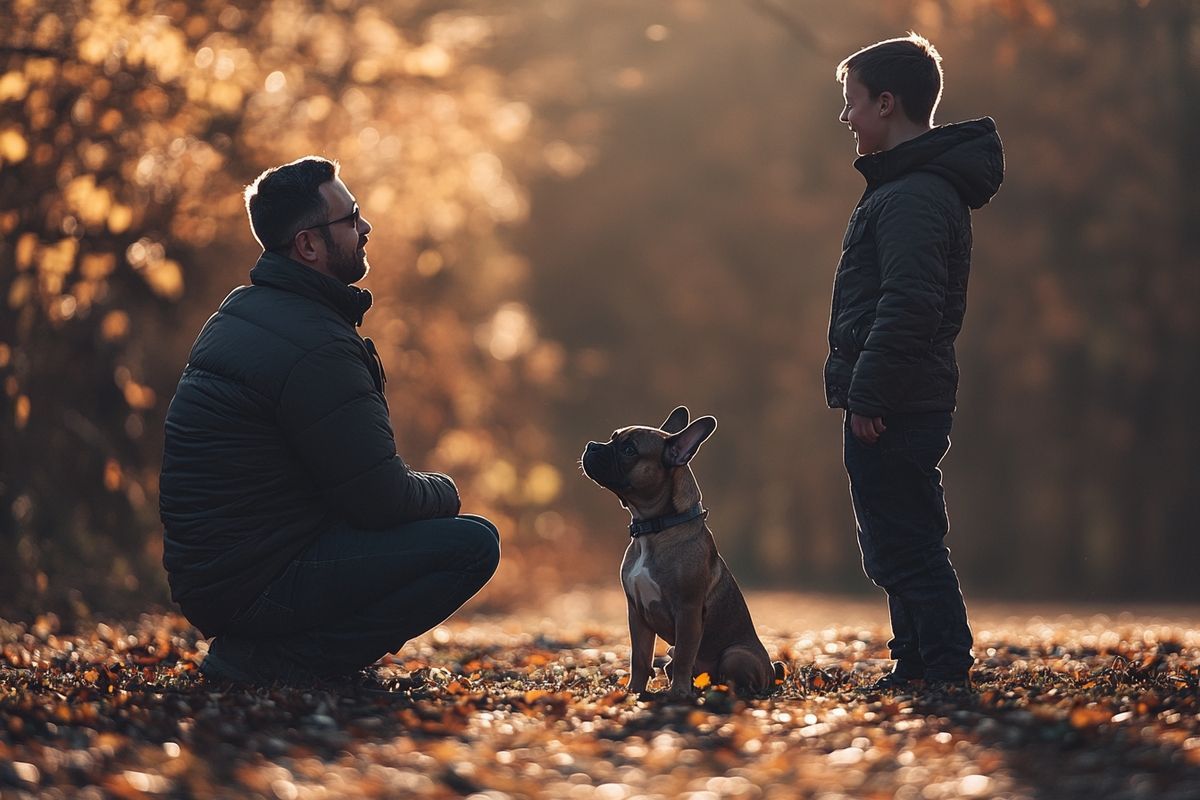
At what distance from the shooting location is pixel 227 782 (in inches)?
202

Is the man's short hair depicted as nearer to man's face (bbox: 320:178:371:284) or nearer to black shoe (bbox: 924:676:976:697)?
man's face (bbox: 320:178:371:284)

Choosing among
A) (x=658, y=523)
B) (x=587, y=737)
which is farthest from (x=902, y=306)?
(x=587, y=737)

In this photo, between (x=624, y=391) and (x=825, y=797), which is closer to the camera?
(x=825, y=797)

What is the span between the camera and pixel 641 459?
23.4 ft

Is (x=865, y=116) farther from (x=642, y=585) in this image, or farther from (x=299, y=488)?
(x=299, y=488)

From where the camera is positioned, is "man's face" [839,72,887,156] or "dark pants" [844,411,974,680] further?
"man's face" [839,72,887,156]

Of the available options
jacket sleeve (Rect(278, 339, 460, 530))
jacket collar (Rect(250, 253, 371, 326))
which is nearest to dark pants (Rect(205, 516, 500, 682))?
jacket sleeve (Rect(278, 339, 460, 530))

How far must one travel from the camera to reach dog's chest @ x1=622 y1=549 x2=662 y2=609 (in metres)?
7.01

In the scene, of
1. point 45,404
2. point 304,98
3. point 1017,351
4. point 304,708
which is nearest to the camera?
point 304,708

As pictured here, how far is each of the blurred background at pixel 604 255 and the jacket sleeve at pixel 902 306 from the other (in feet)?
18.2

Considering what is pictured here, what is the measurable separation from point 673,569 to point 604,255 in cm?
2773

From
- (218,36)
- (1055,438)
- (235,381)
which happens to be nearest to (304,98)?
(218,36)

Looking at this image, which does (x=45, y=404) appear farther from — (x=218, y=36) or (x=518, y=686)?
(x=518, y=686)

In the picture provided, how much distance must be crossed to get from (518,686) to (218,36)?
7.69m
